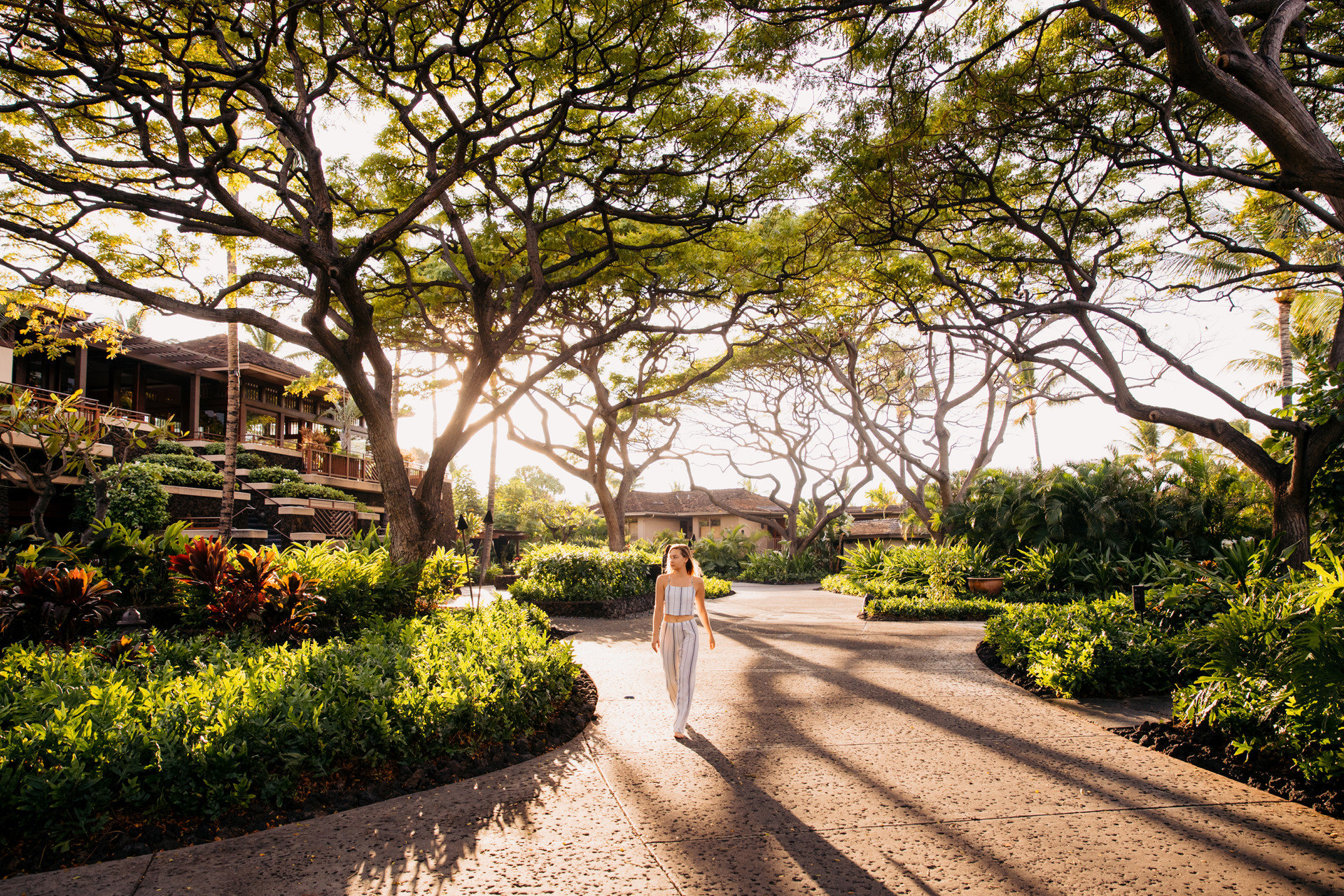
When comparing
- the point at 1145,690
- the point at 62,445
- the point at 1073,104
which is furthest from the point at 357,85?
the point at 1145,690

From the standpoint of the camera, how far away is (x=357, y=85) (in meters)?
10.6

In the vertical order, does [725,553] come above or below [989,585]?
below

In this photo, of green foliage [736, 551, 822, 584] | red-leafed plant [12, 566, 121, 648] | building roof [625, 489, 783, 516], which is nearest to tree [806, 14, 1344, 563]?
red-leafed plant [12, 566, 121, 648]

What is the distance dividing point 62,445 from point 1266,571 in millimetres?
15392

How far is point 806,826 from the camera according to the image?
3.86 m

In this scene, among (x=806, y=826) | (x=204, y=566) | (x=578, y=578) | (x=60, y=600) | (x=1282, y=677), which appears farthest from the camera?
(x=578, y=578)

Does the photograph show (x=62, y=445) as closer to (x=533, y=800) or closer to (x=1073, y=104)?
(x=533, y=800)

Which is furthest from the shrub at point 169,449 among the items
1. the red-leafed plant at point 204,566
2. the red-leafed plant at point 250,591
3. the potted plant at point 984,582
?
Answer: the potted plant at point 984,582

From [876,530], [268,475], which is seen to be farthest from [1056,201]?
[876,530]

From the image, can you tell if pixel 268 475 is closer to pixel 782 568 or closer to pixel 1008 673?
pixel 782 568

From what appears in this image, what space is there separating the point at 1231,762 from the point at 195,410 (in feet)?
88.5

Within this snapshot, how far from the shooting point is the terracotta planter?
575 inches

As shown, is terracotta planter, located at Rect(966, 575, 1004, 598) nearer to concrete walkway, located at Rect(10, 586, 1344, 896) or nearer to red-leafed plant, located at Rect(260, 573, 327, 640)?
concrete walkway, located at Rect(10, 586, 1344, 896)

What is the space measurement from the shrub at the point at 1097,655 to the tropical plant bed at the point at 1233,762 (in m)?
0.83
